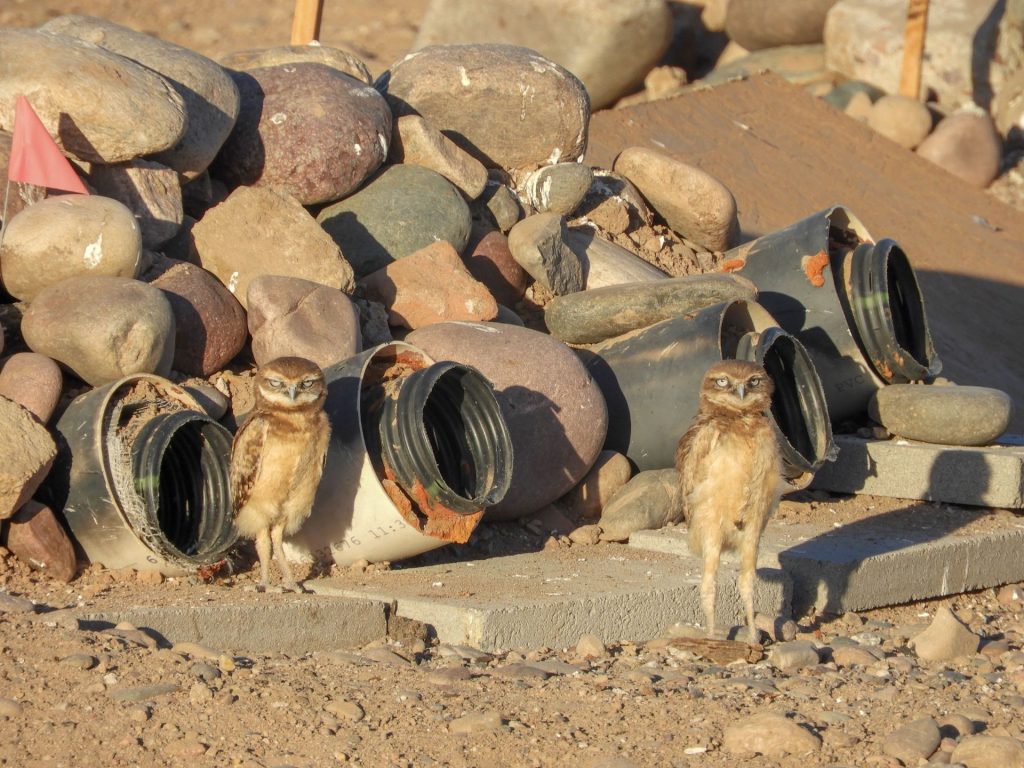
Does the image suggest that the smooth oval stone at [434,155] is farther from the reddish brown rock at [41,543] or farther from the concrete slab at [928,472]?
the reddish brown rock at [41,543]

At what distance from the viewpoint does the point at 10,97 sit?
8812 millimetres

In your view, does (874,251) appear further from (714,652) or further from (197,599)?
(197,599)

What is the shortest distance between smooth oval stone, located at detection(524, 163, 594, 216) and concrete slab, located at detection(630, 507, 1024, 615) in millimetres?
3478

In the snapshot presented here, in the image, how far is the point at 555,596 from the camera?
697cm

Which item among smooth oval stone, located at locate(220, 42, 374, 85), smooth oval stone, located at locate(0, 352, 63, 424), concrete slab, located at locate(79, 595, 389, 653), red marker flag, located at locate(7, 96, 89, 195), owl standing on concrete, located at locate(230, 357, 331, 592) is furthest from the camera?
smooth oval stone, located at locate(220, 42, 374, 85)

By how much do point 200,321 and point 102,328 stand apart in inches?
33.6

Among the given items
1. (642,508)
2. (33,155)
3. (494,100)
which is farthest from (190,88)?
(642,508)

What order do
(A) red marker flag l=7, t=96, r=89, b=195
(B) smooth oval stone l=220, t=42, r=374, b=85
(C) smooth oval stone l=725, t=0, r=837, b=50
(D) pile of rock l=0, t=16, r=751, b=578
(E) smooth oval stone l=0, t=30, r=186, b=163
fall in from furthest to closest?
(C) smooth oval stone l=725, t=0, r=837, b=50 → (B) smooth oval stone l=220, t=42, r=374, b=85 → (E) smooth oval stone l=0, t=30, r=186, b=163 → (A) red marker flag l=7, t=96, r=89, b=195 → (D) pile of rock l=0, t=16, r=751, b=578

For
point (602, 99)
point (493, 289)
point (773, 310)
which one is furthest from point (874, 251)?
point (602, 99)

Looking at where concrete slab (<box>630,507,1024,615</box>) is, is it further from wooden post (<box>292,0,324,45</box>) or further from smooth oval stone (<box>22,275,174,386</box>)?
wooden post (<box>292,0,324,45</box>)

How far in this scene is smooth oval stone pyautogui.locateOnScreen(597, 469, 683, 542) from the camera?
8.49 m

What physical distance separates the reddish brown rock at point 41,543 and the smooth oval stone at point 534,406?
2397 mm

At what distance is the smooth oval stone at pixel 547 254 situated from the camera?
398 inches

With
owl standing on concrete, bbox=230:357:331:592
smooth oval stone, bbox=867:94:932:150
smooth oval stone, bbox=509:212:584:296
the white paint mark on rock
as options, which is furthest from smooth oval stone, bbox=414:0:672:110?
owl standing on concrete, bbox=230:357:331:592
